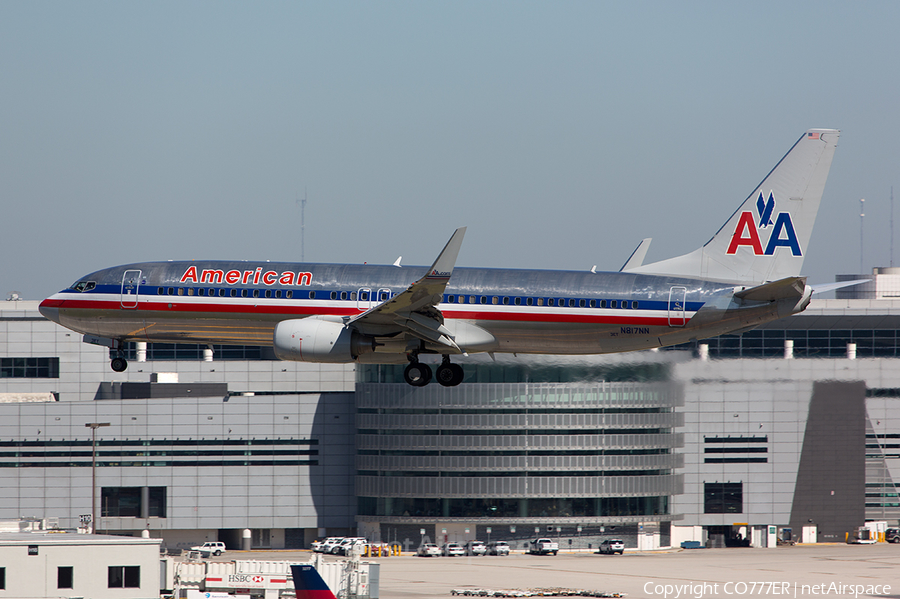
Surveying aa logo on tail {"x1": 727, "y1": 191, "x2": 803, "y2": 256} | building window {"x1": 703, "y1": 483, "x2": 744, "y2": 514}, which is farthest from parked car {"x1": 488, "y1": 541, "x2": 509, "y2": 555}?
aa logo on tail {"x1": 727, "y1": 191, "x2": 803, "y2": 256}

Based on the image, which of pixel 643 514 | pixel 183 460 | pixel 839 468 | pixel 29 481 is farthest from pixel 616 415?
pixel 29 481

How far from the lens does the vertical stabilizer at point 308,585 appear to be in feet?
152

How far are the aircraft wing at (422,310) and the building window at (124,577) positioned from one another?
16335mm

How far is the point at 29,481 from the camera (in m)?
107

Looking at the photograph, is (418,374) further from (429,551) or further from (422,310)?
(429,551)

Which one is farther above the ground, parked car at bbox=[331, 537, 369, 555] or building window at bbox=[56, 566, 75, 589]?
building window at bbox=[56, 566, 75, 589]

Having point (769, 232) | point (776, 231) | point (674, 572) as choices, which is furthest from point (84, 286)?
point (674, 572)

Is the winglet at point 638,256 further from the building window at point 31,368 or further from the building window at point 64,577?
the building window at point 31,368

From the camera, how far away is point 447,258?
4191cm

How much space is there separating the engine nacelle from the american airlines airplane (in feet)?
0.15

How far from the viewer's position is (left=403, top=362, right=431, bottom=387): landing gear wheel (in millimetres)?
46594

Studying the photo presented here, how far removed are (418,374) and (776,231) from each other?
16058mm

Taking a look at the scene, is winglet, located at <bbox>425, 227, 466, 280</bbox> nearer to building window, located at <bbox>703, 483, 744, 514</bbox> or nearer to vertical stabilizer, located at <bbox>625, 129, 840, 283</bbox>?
vertical stabilizer, located at <bbox>625, 129, 840, 283</bbox>

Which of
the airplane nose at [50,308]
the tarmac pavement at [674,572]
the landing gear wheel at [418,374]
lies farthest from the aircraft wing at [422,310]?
the tarmac pavement at [674,572]
